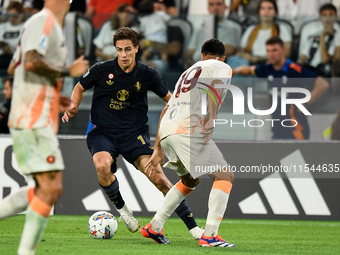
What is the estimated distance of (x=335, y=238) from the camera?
21.0ft

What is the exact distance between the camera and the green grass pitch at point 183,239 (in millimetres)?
5090

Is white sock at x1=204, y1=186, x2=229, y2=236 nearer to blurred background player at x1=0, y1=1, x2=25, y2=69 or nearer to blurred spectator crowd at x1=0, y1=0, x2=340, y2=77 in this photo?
blurred spectator crowd at x1=0, y1=0, x2=340, y2=77

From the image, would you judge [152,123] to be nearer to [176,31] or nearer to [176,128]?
[176,31]

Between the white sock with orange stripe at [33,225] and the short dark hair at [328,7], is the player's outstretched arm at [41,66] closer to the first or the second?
the white sock with orange stripe at [33,225]

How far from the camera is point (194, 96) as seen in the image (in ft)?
17.6

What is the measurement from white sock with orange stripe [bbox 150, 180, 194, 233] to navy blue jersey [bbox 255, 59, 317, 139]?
3.00 m

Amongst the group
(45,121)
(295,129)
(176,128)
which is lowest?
(295,129)

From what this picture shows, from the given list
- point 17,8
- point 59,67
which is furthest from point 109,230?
point 17,8

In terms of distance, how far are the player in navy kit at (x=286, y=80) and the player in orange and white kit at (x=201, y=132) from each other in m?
2.93

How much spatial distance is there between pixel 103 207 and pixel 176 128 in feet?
10.8

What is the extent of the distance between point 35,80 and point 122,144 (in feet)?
8.09

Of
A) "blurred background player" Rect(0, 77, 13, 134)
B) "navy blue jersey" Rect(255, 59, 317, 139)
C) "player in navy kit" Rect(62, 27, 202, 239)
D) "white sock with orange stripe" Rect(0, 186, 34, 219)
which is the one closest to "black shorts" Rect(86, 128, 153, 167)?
"player in navy kit" Rect(62, 27, 202, 239)

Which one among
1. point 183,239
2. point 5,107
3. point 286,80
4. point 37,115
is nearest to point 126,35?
point 183,239

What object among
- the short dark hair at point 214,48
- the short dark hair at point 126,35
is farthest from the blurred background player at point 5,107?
the short dark hair at point 214,48
